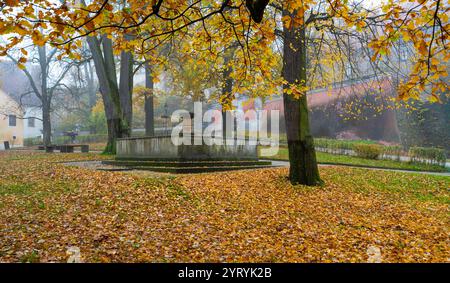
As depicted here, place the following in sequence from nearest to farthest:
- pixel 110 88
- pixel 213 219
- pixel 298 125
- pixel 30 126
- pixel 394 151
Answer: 1. pixel 213 219
2. pixel 298 125
3. pixel 110 88
4. pixel 394 151
5. pixel 30 126

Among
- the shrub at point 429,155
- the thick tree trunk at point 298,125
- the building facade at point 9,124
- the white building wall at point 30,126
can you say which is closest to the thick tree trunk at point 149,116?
the thick tree trunk at point 298,125

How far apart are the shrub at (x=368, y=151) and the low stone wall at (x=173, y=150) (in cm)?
895

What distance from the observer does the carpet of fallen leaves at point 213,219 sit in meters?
4.38

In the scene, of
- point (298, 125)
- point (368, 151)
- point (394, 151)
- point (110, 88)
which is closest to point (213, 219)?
point (298, 125)

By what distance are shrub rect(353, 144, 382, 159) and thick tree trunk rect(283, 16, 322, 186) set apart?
470 inches

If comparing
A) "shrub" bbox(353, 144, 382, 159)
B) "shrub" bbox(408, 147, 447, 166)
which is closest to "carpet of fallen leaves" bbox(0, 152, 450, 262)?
"shrub" bbox(408, 147, 447, 166)

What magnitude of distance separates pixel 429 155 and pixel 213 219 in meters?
15.7

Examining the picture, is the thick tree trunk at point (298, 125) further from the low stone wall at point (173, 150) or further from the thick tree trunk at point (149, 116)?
the thick tree trunk at point (149, 116)

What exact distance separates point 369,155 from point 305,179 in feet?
40.4

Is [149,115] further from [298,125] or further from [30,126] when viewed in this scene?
[30,126]

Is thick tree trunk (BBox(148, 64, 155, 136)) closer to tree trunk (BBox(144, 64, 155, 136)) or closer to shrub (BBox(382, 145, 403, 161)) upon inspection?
tree trunk (BBox(144, 64, 155, 136))

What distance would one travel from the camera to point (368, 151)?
19.6m

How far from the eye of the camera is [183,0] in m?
5.34
